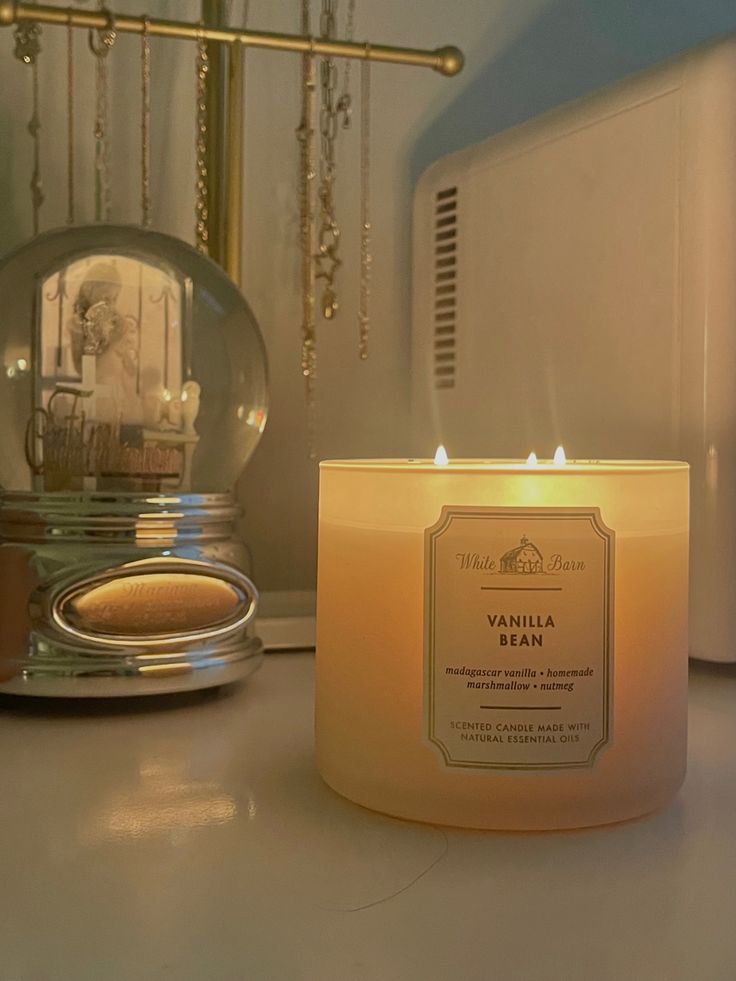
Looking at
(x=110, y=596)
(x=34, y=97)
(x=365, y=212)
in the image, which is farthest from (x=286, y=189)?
(x=110, y=596)

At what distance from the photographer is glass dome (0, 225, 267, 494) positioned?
0.58m

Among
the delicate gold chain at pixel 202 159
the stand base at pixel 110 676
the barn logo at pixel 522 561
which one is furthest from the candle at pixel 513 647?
the delicate gold chain at pixel 202 159

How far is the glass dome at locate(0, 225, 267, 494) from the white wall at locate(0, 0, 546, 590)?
0.20 meters

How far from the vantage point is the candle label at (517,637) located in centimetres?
36

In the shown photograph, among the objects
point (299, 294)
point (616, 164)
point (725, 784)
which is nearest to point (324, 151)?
point (299, 294)

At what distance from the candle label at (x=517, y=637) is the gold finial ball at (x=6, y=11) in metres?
0.45

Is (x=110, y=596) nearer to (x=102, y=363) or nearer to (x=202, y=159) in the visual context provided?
(x=102, y=363)

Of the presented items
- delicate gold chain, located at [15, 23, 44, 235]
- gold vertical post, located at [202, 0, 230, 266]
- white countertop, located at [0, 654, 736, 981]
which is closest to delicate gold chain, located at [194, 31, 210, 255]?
gold vertical post, located at [202, 0, 230, 266]

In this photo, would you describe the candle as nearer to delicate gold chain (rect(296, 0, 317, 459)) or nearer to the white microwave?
the white microwave

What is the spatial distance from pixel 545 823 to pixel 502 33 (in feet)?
2.44

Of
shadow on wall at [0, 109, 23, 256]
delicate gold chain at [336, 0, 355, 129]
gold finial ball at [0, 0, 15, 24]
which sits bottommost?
shadow on wall at [0, 109, 23, 256]

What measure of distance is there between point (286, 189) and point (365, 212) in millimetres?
69

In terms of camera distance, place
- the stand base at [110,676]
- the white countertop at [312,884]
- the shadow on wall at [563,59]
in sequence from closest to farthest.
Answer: the white countertop at [312,884] < the stand base at [110,676] < the shadow on wall at [563,59]

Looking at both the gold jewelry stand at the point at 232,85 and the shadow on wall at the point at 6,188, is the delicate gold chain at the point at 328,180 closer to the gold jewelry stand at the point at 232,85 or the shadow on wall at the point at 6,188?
the gold jewelry stand at the point at 232,85
